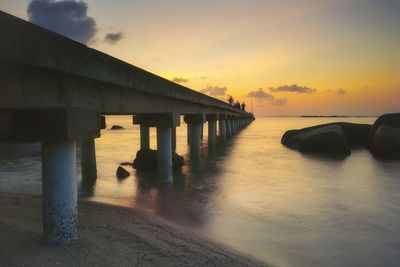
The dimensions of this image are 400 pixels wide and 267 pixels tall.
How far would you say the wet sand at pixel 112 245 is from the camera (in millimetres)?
5246

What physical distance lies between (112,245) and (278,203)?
6.42m

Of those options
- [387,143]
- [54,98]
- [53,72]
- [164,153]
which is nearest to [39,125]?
[54,98]

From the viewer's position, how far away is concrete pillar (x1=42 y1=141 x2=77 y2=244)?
5672 mm

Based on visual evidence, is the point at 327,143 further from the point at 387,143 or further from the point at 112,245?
the point at 112,245

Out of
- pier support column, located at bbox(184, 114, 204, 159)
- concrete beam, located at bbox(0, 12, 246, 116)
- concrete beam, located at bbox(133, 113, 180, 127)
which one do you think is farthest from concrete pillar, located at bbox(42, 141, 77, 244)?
pier support column, located at bbox(184, 114, 204, 159)

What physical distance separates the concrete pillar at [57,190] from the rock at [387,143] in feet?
77.5

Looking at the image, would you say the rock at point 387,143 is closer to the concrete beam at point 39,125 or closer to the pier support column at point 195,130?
the pier support column at point 195,130

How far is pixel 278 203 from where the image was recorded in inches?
439

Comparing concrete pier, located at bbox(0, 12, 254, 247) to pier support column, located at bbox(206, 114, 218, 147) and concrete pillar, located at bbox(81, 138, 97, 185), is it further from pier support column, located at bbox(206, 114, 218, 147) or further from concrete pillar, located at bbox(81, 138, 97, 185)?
pier support column, located at bbox(206, 114, 218, 147)

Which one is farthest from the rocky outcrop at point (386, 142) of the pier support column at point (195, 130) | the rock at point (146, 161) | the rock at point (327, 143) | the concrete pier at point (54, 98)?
the concrete pier at point (54, 98)

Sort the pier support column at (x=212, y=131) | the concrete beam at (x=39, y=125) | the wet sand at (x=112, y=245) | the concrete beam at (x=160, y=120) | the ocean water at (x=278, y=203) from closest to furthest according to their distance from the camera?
the wet sand at (x=112, y=245)
the concrete beam at (x=39, y=125)
the ocean water at (x=278, y=203)
the concrete beam at (x=160, y=120)
the pier support column at (x=212, y=131)

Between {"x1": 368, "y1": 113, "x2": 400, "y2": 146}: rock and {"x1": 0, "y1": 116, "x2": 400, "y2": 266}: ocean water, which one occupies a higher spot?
{"x1": 368, "y1": 113, "x2": 400, "y2": 146}: rock

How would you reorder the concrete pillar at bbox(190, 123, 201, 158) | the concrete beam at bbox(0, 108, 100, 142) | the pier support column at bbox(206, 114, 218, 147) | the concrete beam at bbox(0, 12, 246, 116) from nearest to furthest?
1. the concrete beam at bbox(0, 12, 246, 116)
2. the concrete beam at bbox(0, 108, 100, 142)
3. the concrete pillar at bbox(190, 123, 201, 158)
4. the pier support column at bbox(206, 114, 218, 147)

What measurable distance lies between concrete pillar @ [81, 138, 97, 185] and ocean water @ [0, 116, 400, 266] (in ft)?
1.64
